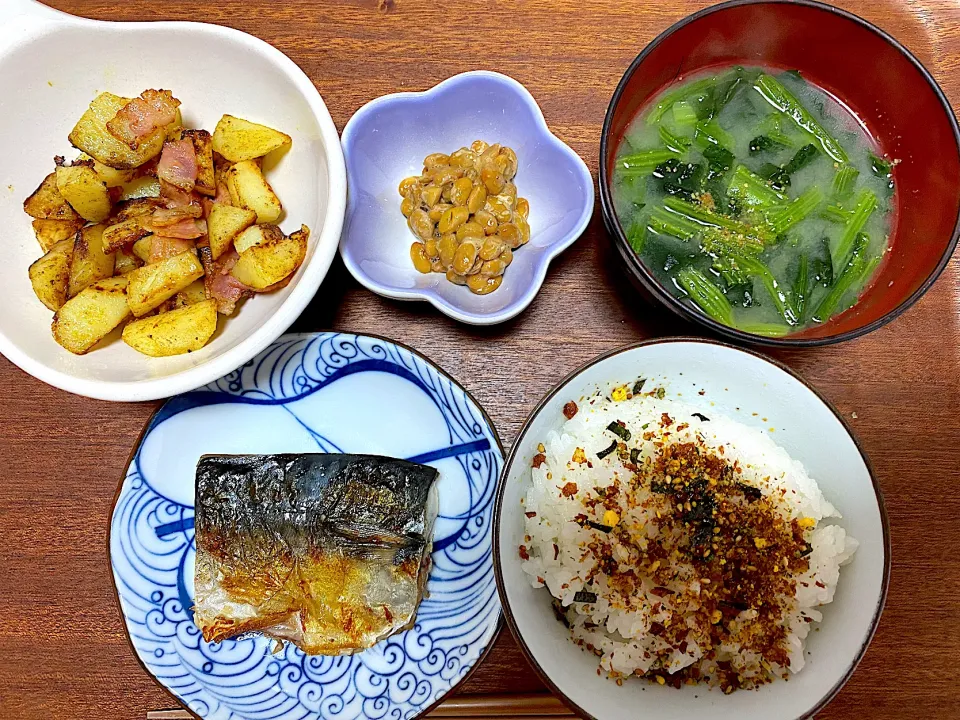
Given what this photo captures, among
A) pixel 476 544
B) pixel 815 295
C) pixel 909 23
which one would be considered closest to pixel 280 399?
pixel 476 544

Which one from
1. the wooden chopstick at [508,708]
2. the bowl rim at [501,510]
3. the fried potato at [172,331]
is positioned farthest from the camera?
the wooden chopstick at [508,708]

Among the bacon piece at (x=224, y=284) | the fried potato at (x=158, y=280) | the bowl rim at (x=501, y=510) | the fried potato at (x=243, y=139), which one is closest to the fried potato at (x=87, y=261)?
the fried potato at (x=158, y=280)

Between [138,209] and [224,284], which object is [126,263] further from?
[224,284]

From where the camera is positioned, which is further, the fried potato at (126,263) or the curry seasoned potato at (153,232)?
the fried potato at (126,263)

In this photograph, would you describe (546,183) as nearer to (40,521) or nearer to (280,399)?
(280,399)

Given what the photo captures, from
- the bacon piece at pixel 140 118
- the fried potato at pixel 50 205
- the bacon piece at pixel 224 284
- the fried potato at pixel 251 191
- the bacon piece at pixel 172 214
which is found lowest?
the bacon piece at pixel 224 284

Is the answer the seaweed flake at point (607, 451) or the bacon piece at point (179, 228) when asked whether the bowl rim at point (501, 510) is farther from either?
the bacon piece at point (179, 228)

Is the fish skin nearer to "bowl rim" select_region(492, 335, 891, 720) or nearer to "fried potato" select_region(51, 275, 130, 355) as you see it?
"bowl rim" select_region(492, 335, 891, 720)

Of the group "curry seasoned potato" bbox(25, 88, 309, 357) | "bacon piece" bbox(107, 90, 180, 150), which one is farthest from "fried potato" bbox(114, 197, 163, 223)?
"bacon piece" bbox(107, 90, 180, 150)
